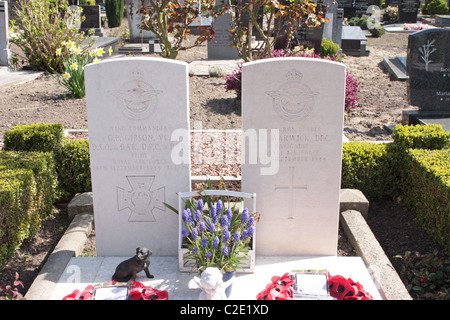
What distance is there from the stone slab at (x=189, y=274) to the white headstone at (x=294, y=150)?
0.16m

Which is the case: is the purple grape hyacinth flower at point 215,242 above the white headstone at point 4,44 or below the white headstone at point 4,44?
below

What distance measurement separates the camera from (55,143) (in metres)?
5.20

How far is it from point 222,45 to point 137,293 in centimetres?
1114

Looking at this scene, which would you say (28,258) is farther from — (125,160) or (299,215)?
(299,215)

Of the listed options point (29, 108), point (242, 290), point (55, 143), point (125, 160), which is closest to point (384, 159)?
point (242, 290)

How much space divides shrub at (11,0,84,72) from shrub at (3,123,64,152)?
17.5 ft

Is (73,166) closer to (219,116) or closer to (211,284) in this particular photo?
(211,284)

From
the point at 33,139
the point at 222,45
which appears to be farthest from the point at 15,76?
the point at 33,139

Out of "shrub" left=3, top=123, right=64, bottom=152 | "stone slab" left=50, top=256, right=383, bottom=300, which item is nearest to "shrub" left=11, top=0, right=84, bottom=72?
"shrub" left=3, top=123, right=64, bottom=152

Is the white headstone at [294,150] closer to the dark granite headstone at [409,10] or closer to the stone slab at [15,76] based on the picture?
the stone slab at [15,76]

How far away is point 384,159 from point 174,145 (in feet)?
7.77

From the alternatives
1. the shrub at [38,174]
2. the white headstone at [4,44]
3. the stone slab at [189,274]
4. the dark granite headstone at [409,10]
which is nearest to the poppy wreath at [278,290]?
the stone slab at [189,274]

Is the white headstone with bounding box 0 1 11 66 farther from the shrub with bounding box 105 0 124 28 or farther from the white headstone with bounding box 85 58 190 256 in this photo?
the shrub with bounding box 105 0 124 28

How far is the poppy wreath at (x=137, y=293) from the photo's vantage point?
3374 millimetres
